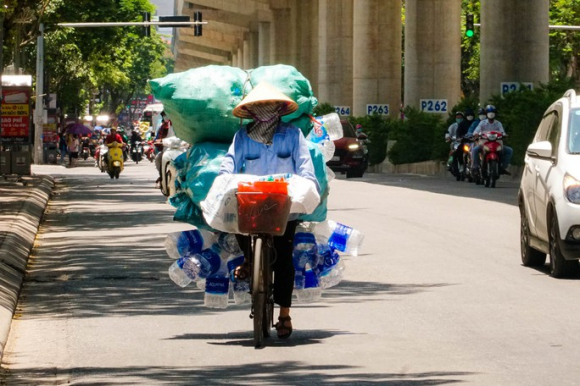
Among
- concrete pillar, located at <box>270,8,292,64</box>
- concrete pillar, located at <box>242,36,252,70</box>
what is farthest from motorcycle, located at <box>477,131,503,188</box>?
concrete pillar, located at <box>242,36,252,70</box>

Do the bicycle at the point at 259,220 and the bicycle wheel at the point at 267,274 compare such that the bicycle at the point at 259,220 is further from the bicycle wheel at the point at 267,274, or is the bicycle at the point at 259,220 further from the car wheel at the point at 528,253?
the car wheel at the point at 528,253

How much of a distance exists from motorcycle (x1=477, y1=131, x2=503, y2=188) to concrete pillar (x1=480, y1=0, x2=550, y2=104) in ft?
26.1

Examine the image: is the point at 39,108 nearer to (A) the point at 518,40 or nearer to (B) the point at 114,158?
(B) the point at 114,158

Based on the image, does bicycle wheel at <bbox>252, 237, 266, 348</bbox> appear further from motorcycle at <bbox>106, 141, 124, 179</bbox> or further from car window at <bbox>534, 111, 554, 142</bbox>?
motorcycle at <bbox>106, 141, 124, 179</bbox>

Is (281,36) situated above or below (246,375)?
above

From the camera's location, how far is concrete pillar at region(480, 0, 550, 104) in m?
43.1

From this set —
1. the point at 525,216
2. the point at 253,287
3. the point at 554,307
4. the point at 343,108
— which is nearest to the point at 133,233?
the point at 525,216

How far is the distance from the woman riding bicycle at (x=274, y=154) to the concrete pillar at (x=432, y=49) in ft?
148

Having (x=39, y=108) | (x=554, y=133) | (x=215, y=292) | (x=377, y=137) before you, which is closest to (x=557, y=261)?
(x=554, y=133)

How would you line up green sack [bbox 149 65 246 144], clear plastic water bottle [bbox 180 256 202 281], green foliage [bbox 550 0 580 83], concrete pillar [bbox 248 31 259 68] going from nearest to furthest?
clear plastic water bottle [bbox 180 256 202 281], green sack [bbox 149 65 246 144], green foliage [bbox 550 0 580 83], concrete pillar [bbox 248 31 259 68]

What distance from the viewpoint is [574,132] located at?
15898 mm

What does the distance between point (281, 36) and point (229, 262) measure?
8297 centimetres

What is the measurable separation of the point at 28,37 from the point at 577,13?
4158 cm

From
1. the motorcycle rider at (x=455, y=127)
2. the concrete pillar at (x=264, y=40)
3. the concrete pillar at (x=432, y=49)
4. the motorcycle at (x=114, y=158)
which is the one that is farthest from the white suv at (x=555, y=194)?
the concrete pillar at (x=264, y=40)
